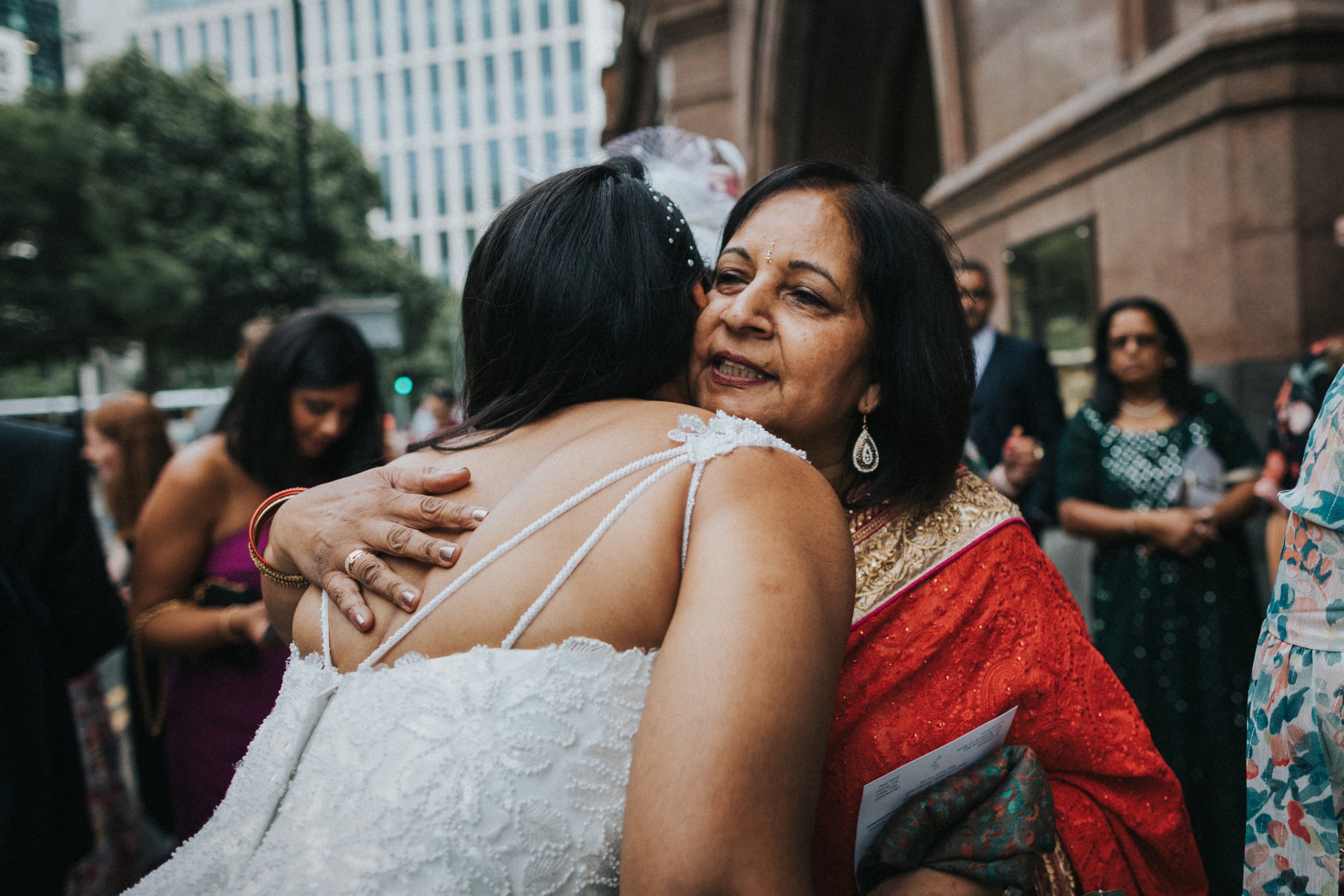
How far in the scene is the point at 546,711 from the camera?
1.09 metres

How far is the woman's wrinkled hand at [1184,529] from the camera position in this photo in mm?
3463

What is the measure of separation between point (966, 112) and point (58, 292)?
64.3ft

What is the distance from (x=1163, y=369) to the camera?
3.83 m

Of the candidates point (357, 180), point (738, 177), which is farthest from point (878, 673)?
point (357, 180)

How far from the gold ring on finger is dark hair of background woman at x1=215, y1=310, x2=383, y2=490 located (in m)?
1.73

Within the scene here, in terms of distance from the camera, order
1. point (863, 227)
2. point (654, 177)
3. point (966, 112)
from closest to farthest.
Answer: point (863, 227)
point (654, 177)
point (966, 112)

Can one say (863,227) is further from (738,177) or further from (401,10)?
(401,10)

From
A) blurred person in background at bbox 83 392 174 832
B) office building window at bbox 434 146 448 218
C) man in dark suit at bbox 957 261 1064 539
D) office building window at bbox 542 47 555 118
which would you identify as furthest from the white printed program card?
office building window at bbox 434 146 448 218

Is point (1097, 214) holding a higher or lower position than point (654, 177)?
higher

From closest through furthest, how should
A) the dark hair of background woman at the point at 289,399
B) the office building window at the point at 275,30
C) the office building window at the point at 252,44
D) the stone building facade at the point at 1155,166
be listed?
the dark hair of background woman at the point at 289,399
the stone building facade at the point at 1155,166
the office building window at the point at 252,44
the office building window at the point at 275,30

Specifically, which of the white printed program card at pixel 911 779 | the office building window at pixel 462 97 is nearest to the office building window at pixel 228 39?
the office building window at pixel 462 97

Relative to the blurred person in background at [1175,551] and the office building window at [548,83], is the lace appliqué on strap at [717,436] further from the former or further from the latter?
the office building window at [548,83]

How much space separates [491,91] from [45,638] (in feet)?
218

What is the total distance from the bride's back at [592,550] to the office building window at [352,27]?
72694mm
